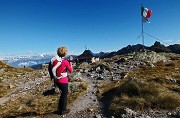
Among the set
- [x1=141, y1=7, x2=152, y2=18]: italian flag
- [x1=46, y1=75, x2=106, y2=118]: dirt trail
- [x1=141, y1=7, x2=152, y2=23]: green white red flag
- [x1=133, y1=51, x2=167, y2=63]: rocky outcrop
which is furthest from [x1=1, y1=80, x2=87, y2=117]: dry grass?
[x1=141, y1=7, x2=152, y2=18]: italian flag

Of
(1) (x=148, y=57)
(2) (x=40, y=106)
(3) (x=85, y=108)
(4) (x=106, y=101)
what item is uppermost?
(1) (x=148, y=57)

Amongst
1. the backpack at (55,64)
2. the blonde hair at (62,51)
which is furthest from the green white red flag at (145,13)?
the backpack at (55,64)

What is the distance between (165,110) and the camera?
46.6 feet

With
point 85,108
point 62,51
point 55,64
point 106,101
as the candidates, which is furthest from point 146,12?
point 55,64

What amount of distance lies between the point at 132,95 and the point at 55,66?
549cm

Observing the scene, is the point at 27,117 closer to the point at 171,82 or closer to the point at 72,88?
the point at 72,88

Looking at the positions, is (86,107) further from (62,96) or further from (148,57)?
(148,57)

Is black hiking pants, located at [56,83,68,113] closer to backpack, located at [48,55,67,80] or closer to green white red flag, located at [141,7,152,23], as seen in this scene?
backpack, located at [48,55,67,80]

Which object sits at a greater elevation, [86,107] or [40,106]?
[86,107]

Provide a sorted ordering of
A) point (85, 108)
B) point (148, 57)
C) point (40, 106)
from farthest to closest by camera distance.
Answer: point (148, 57) → point (40, 106) → point (85, 108)

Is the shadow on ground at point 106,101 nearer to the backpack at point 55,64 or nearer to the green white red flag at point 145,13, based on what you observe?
the backpack at point 55,64

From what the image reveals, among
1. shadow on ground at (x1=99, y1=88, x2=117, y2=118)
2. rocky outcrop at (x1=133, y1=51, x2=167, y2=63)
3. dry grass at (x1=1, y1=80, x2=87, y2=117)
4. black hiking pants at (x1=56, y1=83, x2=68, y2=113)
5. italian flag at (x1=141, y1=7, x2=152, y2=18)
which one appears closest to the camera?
black hiking pants at (x1=56, y1=83, x2=68, y2=113)

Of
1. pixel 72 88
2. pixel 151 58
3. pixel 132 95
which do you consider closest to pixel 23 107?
pixel 72 88

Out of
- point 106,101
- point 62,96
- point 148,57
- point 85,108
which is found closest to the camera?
point 62,96
